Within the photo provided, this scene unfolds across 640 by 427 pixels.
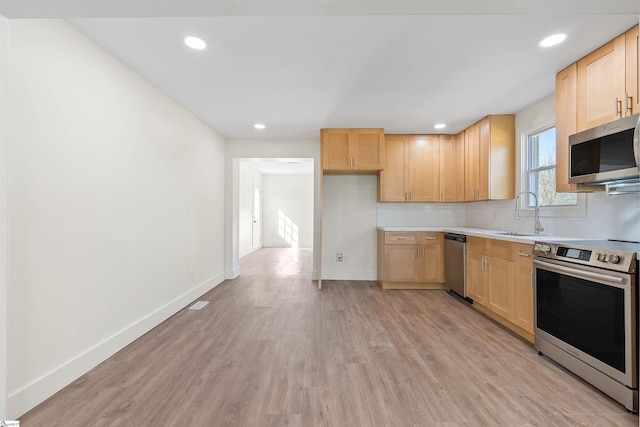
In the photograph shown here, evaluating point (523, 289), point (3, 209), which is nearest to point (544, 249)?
point (523, 289)

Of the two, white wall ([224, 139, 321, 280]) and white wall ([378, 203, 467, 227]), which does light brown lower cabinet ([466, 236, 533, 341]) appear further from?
white wall ([224, 139, 321, 280])

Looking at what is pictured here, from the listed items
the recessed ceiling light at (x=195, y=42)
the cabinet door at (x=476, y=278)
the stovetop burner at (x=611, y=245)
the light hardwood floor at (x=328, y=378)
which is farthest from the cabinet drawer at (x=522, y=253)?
the recessed ceiling light at (x=195, y=42)

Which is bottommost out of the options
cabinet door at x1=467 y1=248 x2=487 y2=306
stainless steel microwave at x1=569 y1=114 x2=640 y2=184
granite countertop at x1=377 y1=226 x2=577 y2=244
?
cabinet door at x1=467 y1=248 x2=487 y2=306

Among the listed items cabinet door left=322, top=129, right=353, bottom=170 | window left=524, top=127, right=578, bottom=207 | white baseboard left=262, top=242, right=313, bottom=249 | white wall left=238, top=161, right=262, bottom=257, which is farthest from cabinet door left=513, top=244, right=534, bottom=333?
white baseboard left=262, top=242, right=313, bottom=249

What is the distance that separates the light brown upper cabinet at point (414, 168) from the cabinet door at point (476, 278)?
1.35 metres

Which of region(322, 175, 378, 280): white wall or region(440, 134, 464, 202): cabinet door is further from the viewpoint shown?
region(322, 175, 378, 280): white wall

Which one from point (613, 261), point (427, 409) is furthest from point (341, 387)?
point (613, 261)

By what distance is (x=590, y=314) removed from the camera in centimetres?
189

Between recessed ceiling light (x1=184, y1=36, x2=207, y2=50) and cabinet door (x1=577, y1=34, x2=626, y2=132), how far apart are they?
2964mm

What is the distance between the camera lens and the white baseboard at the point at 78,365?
1.58 meters

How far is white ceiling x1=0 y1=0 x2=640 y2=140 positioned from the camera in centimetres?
129

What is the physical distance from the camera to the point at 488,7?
127 cm

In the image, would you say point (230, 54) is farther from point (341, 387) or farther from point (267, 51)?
point (341, 387)

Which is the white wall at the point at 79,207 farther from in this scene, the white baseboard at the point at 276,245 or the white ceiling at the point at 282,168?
the white baseboard at the point at 276,245
